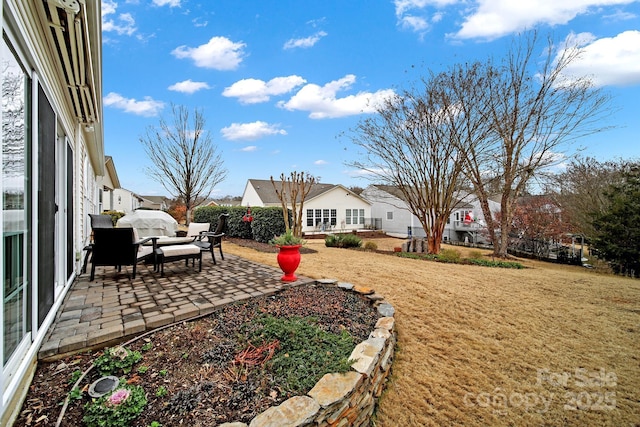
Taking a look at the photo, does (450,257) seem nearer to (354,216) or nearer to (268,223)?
(268,223)

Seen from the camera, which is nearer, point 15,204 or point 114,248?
point 15,204

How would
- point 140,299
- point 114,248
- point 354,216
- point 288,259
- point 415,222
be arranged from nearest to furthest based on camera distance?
1. point 140,299
2. point 114,248
3. point 288,259
4. point 415,222
5. point 354,216

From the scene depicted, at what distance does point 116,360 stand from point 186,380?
0.67 meters

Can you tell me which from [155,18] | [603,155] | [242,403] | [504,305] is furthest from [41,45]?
[603,155]

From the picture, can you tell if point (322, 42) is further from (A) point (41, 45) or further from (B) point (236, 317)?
(B) point (236, 317)

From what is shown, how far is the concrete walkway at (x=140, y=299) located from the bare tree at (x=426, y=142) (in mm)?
7941

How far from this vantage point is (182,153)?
48.2 feet

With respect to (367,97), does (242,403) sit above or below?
below

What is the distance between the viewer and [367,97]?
11.0 metres

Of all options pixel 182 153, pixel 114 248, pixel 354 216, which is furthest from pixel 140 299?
pixel 354 216

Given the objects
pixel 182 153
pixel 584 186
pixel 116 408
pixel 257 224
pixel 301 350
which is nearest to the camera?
pixel 116 408

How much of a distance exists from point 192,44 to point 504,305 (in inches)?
420

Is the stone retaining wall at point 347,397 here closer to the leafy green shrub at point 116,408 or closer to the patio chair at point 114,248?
the leafy green shrub at point 116,408

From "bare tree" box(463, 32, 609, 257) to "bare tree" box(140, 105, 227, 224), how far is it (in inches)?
523
